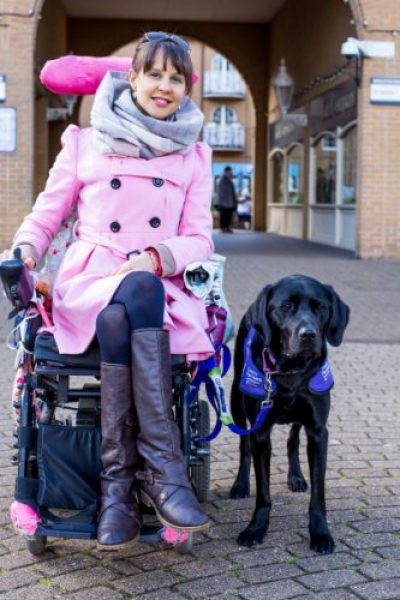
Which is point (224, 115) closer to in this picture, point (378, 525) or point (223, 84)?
point (223, 84)

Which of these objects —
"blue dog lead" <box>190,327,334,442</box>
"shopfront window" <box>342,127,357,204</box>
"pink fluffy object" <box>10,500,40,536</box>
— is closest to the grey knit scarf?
"blue dog lead" <box>190,327,334,442</box>

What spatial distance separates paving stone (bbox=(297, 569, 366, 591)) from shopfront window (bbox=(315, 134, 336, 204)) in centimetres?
2065

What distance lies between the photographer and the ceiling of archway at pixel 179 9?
28656 millimetres

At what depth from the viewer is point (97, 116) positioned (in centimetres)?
408

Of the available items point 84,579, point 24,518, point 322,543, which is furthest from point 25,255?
point 322,543

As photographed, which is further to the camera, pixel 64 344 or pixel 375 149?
pixel 375 149

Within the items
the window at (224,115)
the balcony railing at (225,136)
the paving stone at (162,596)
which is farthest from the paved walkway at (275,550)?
the window at (224,115)

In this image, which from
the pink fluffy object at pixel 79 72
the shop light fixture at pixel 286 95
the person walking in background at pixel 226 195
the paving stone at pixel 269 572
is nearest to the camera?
the paving stone at pixel 269 572

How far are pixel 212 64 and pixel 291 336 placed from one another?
213ft

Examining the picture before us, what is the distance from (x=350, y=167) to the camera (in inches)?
869

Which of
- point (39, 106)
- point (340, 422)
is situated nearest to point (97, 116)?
point (340, 422)

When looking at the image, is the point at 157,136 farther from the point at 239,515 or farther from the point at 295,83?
the point at 295,83

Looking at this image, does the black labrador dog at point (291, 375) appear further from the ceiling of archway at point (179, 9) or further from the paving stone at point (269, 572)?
the ceiling of archway at point (179, 9)

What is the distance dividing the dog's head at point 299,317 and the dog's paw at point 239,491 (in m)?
0.89
